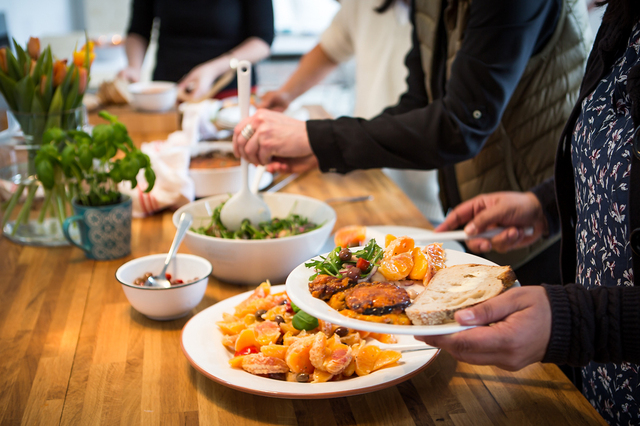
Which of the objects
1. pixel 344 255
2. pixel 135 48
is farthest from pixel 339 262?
pixel 135 48

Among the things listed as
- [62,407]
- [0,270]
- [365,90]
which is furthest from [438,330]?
[365,90]

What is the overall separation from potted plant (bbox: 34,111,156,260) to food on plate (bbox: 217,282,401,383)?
0.48 metres

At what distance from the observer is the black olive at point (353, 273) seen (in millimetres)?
785

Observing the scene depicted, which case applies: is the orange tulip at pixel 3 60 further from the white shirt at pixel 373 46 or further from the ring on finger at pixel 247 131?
the white shirt at pixel 373 46

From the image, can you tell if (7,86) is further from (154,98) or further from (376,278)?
(154,98)

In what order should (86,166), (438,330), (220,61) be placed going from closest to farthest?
1. (438,330)
2. (86,166)
3. (220,61)

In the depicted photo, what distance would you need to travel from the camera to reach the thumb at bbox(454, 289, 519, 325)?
2.19 ft

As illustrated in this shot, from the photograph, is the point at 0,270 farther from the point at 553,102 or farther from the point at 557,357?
the point at 553,102

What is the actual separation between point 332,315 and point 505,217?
0.67m

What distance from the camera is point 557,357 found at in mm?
700

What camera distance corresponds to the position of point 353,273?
790mm

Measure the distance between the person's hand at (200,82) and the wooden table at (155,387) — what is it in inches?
67.6

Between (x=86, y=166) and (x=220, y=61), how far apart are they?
1.67 m

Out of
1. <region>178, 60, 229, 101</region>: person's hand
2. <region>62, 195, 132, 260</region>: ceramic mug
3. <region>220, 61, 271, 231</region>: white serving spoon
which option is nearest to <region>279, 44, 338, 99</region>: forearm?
<region>178, 60, 229, 101</region>: person's hand
